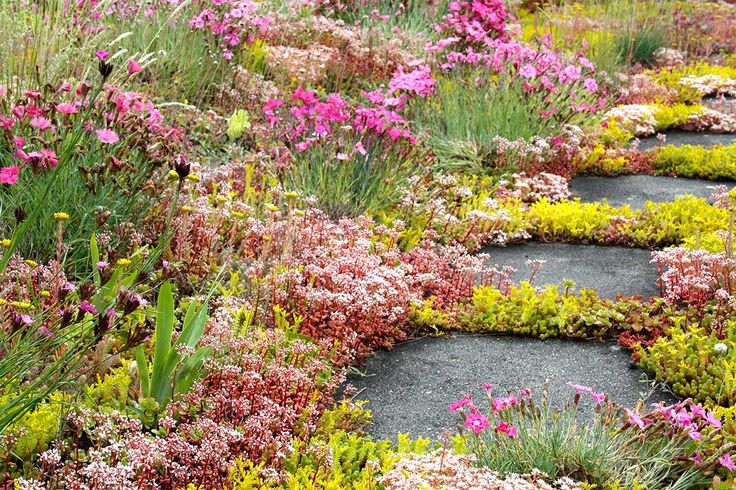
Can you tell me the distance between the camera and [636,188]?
691 centimetres

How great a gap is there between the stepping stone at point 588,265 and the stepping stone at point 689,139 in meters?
3.17

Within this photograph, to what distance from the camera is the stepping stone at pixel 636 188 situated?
6.59 m

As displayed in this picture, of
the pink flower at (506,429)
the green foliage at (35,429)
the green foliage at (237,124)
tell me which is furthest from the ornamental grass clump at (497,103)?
the green foliage at (35,429)

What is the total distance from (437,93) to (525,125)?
106 cm

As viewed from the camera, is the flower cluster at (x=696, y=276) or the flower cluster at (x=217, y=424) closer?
the flower cluster at (x=217, y=424)

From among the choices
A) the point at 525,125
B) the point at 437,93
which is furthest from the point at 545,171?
the point at 437,93

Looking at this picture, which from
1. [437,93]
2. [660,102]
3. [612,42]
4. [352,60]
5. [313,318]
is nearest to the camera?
[313,318]

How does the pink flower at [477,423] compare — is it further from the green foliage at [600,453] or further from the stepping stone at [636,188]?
the stepping stone at [636,188]

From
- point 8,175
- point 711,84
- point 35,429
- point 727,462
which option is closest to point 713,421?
point 727,462

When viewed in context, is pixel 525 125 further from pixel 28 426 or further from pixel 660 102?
pixel 28 426

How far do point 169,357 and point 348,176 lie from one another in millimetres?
2657

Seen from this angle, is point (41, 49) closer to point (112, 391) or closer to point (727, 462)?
point (112, 391)

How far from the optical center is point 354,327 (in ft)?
13.1

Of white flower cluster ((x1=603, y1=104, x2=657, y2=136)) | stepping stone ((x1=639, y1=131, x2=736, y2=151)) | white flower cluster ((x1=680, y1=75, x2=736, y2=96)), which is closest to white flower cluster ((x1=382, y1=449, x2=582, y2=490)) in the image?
stepping stone ((x1=639, y1=131, x2=736, y2=151))
